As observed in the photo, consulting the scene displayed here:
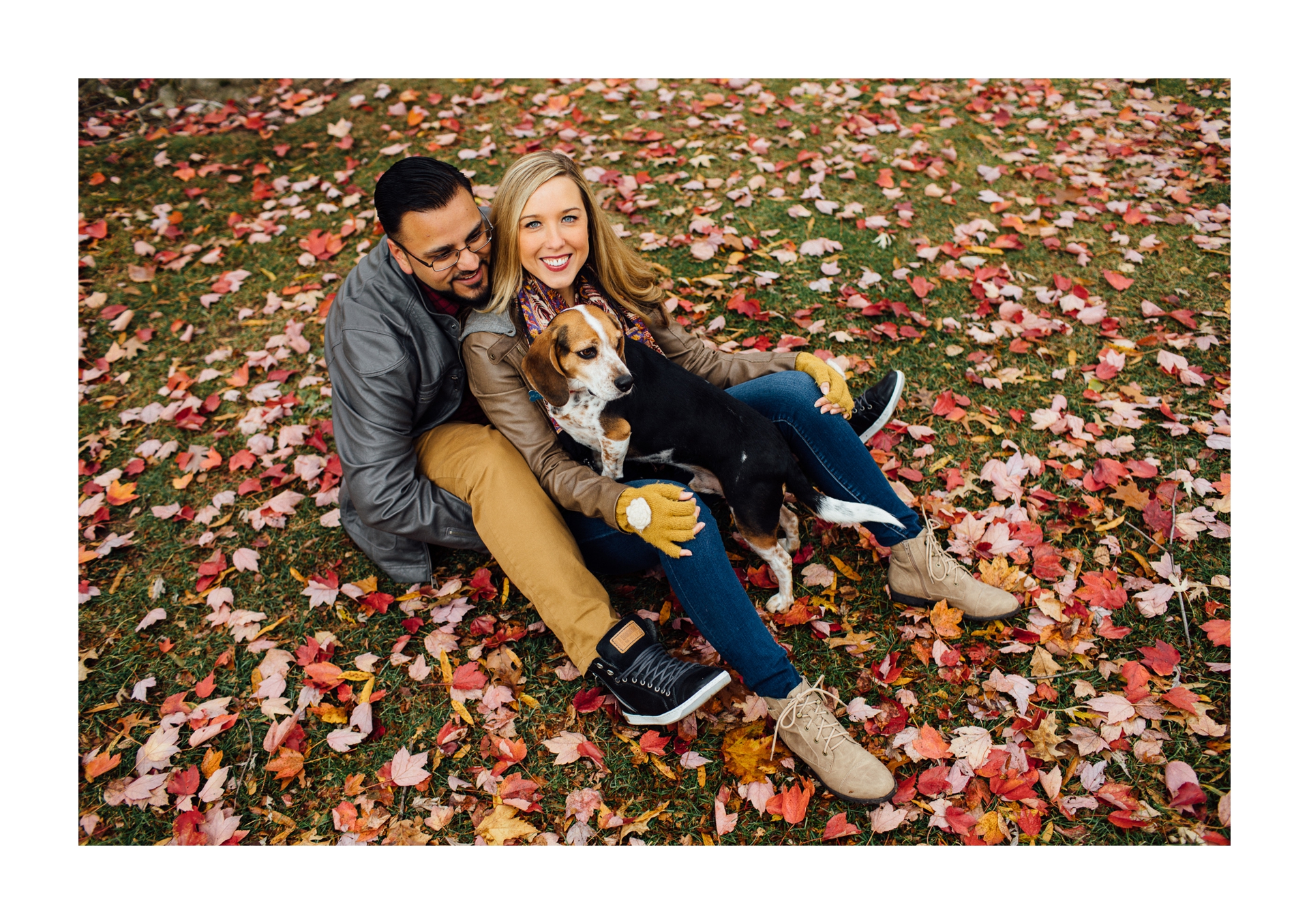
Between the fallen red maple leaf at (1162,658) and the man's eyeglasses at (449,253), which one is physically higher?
the man's eyeglasses at (449,253)

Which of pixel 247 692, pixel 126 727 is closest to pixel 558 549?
pixel 247 692

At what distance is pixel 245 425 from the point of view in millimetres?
4203

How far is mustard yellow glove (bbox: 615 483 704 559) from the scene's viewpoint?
2.50 metres

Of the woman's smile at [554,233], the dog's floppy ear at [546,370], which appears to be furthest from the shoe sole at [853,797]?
the woman's smile at [554,233]

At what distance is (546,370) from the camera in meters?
2.68

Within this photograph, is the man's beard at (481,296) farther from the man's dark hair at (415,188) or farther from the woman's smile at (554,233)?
the man's dark hair at (415,188)

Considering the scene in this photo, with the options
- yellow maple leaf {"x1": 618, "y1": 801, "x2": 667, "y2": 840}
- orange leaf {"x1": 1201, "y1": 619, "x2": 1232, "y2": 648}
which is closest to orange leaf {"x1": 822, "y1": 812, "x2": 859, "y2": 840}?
yellow maple leaf {"x1": 618, "y1": 801, "x2": 667, "y2": 840}

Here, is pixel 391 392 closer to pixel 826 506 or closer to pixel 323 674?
pixel 323 674

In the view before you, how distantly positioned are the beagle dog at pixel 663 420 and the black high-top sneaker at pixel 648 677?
22.8 inches

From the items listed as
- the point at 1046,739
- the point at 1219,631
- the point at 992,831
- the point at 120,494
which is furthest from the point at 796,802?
the point at 120,494

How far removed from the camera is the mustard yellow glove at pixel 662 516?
2.50 metres

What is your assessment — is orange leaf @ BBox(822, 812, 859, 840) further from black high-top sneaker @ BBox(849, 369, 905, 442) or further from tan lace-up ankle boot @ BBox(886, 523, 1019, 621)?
black high-top sneaker @ BBox(849, 369, 905, 442)

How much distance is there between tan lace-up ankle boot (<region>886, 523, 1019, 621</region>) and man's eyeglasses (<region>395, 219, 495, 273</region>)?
211cm

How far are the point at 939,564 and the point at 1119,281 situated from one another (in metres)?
2.77
